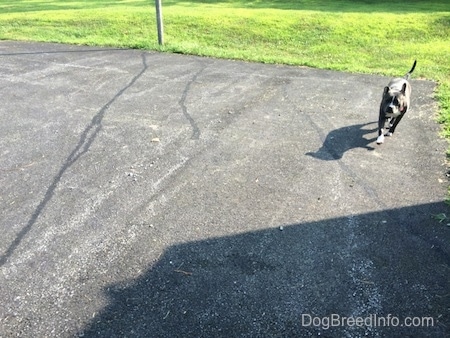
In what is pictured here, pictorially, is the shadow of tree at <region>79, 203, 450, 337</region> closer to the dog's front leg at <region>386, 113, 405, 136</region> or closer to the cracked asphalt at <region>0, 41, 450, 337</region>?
the cracked asphalt at <region>0, 41, 450, 337</region>

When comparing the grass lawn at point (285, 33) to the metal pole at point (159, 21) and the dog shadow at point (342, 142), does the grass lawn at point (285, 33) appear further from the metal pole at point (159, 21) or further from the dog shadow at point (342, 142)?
the dog shadow at point (342, 142)

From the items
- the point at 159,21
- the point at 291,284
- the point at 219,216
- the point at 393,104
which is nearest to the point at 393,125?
the point at 393,104

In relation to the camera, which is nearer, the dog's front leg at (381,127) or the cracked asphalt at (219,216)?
the cracked asphalt at (219,216)

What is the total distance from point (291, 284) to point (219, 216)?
1339 mm

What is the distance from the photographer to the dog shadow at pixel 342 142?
6454 millimetres

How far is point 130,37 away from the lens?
14.3 metres

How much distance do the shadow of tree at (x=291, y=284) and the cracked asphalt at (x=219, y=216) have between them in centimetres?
2

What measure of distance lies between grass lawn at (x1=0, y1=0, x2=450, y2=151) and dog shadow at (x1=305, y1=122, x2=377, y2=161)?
4.02 meters

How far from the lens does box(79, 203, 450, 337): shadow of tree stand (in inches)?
142

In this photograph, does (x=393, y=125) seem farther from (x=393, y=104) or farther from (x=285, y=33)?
(x=285, y=33)

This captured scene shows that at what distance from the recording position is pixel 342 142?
6.83 meters

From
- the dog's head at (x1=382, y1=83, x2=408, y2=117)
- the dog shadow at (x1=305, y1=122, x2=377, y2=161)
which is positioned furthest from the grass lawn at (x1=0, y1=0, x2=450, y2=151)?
the dog's head at (x1=382, y1=83, x2=408, y2=117)

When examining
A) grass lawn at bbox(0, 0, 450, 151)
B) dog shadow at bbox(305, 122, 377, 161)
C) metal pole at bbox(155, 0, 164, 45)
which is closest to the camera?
dog shadow at bbox(305, 122, 377, 161)

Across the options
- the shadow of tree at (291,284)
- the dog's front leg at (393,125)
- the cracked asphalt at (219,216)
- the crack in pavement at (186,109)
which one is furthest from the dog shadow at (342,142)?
the crack in pavement at (186,109)
